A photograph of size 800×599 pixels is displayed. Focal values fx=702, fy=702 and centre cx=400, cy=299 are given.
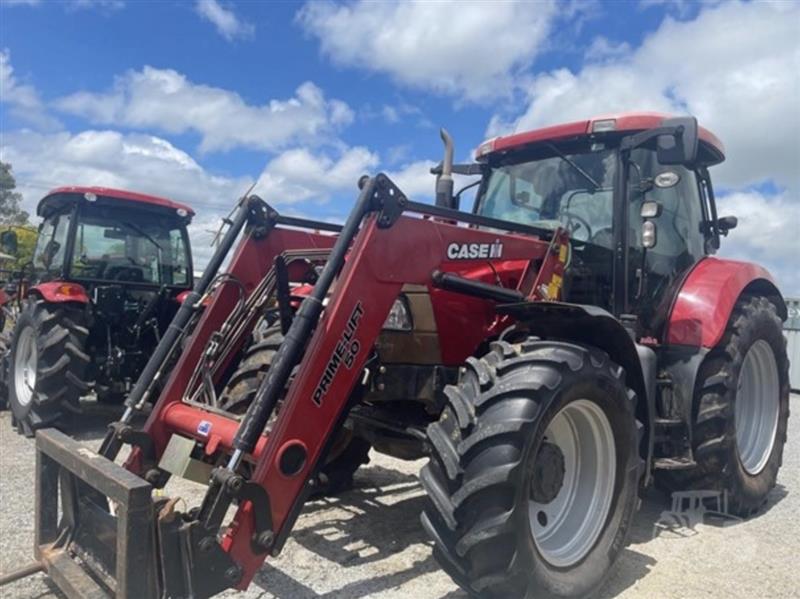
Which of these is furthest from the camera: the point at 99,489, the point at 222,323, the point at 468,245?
the point at 222,323

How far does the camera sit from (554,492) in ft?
11.0

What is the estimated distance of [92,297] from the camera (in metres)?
7.23

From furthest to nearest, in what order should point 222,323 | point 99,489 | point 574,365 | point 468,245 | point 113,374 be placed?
point 113,374 < point 222,323 < point 468,245 < point 574,365 < point 99,489

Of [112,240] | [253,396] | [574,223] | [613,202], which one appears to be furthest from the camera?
[112,240]

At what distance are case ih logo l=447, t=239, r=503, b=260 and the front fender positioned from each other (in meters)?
1.48

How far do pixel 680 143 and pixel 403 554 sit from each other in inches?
109

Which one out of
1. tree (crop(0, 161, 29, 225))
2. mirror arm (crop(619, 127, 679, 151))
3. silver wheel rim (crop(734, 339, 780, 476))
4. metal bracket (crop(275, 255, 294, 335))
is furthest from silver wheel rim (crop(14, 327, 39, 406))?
tree (crop(0, 161, 29, 225))

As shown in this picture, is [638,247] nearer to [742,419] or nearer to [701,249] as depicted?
[701,249]

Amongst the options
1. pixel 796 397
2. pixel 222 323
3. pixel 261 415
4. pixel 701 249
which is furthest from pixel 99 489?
pixel 796 397

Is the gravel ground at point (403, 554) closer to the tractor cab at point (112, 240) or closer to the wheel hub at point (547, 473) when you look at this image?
the wheel hub at point (547, 473)

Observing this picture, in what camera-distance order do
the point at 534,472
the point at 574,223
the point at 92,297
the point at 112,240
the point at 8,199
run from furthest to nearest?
the point at 8,199
the point at 112,240
the point at 92,297
the point at 574,223
the point at 534,472

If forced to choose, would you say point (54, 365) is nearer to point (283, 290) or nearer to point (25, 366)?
point (25, 366)

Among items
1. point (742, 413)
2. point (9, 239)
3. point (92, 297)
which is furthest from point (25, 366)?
point (742, 413)

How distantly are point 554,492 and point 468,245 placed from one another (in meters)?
1.29
